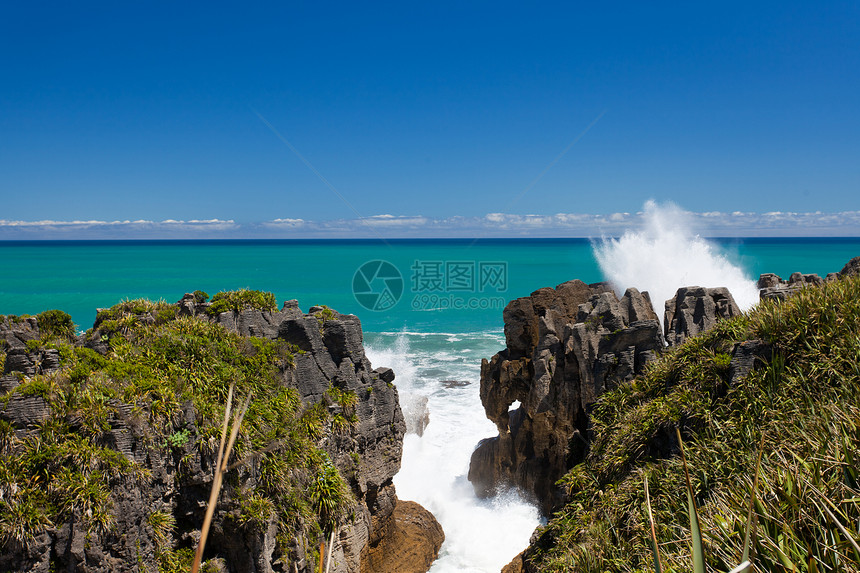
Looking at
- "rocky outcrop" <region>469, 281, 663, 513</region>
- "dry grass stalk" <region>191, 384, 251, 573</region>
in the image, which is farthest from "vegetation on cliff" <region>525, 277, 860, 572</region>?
"dry grass stalk" <region>191, 384, 251, 573</region>

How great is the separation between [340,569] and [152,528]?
5309 mm

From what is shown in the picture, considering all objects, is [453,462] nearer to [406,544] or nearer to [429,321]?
[406,544]

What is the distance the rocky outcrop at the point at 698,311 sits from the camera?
1731 cm

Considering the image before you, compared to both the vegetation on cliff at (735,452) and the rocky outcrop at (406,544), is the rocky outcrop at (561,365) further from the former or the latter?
the rocky outcrop at (406,544)

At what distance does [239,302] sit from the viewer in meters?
15.6

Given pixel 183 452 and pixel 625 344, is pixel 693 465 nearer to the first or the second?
pixel 625 344

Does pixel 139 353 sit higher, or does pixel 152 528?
pixel 139 353

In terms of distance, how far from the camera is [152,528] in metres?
9.95

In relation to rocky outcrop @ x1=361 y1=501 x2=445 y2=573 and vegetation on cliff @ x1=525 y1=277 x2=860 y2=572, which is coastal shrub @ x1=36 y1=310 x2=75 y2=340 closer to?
rocky outcrop @ x1=361 y1=501 x2=445 y2=573

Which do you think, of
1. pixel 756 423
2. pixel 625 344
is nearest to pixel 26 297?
pixel 625 344

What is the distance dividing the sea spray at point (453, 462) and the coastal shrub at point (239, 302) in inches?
413

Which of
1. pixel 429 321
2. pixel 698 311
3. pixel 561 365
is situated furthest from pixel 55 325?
pixel 429 321

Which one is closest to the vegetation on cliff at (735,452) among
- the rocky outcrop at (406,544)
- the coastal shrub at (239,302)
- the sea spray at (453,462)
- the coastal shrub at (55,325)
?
the rocky outcrop at (406,544)

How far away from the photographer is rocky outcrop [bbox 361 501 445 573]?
52.4 ft
